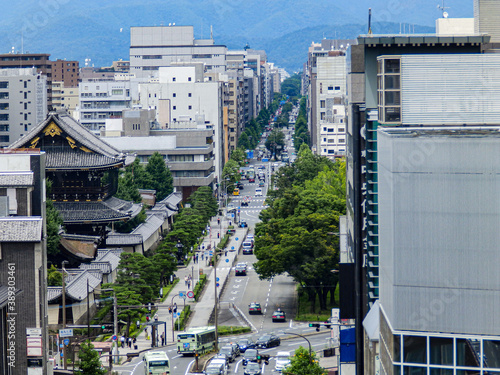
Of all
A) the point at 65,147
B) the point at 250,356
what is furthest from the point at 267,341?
the point at 65,147

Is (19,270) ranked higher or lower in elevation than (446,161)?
lower

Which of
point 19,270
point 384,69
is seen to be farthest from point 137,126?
point 384,69

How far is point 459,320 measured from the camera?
26000 mm

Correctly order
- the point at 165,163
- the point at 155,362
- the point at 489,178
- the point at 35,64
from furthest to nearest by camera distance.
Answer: the point at 35,64 → the point at 165,163 → the point at 155,362 → the point at 489,178

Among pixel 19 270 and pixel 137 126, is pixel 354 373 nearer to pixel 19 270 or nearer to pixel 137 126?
pixel 19 270

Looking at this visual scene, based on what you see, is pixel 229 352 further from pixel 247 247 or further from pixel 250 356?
pixel 247 247

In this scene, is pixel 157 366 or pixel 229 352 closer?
pixel 157 366

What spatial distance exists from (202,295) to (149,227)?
18264mm

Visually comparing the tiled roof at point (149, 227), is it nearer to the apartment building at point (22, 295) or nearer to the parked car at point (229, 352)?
the parked car at point (229, 352)

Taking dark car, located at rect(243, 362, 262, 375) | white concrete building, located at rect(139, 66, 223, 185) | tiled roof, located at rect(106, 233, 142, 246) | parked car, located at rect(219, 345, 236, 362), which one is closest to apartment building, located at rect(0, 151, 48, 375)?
dark car, located at rect(243, 362, 262, 375)

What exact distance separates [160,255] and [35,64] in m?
120

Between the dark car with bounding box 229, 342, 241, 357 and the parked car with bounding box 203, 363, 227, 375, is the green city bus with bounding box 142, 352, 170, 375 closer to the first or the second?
the parked car with bounding box 203, 363, 227, 375

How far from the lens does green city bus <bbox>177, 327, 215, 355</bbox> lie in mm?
62375

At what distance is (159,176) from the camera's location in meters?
124
